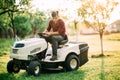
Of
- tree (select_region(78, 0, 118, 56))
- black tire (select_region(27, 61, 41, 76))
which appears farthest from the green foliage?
black tire (select_region(27, 61, 41, 76))

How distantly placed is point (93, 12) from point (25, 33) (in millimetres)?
36846

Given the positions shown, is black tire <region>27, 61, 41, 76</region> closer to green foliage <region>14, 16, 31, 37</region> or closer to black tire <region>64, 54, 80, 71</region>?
black tire <region>64, 54, 80, 71</region>

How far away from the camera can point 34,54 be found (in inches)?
410

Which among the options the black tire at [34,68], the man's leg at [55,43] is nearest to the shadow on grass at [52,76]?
the black tire at [34,68]

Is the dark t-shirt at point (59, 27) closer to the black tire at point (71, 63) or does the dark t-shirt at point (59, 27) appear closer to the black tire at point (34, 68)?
the black tire at point (71, 63)

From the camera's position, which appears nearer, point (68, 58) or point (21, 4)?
point (68, 58)

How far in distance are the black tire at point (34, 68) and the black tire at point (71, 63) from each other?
104 centimetres

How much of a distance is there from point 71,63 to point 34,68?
155 centimetres

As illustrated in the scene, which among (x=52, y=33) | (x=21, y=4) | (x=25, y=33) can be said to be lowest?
(x=25, y=33)

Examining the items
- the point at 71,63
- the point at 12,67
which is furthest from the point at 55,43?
the point at 12,67

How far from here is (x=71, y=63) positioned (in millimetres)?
10922

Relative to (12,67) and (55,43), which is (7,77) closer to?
(12,67)

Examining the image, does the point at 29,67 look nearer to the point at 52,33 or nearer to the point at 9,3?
the point at 52,33

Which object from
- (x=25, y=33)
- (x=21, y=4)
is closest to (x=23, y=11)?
(x=21, y=4)
